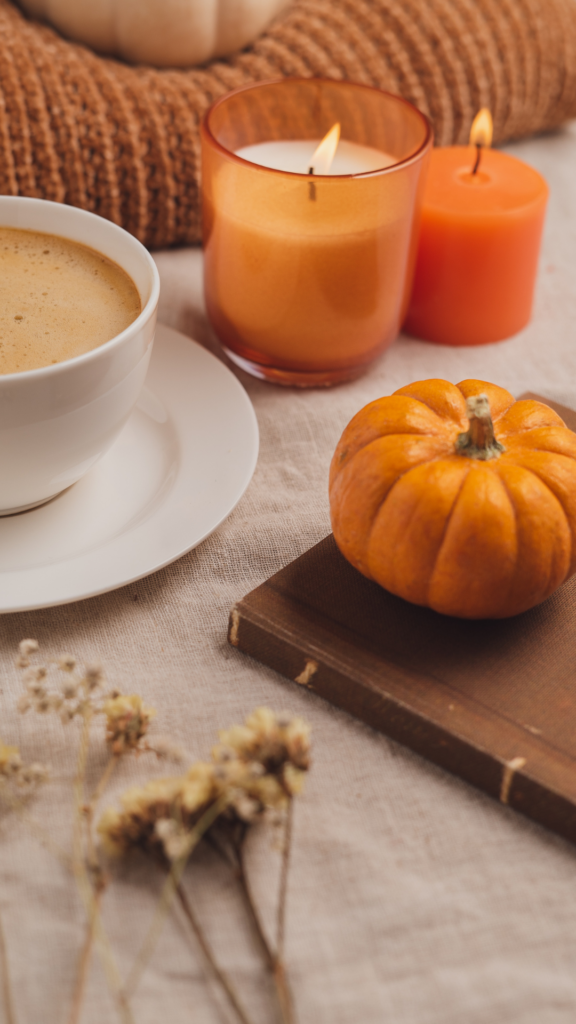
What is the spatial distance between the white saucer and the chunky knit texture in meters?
0.26

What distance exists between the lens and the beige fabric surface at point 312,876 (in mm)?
490

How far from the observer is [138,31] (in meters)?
1.11

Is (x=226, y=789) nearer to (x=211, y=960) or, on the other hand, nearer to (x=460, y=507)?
(x=211, y=960)

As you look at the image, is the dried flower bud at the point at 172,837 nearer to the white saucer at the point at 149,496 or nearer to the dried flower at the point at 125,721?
the dried flower at the point at 125,721

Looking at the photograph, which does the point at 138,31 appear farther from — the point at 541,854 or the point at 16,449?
the point at 541,854

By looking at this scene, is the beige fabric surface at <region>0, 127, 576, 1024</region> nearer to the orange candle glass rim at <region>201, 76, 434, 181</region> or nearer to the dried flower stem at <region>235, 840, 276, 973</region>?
the dried flower stem at <region>235, 840, 276, 973</region>

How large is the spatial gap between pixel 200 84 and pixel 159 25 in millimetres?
81

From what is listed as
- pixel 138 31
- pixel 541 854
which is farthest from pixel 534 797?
pixel 138 31

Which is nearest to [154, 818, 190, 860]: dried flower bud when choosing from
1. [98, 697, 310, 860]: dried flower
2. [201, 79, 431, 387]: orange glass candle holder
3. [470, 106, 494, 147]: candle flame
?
[98, 697, 310, 860]: dried flower

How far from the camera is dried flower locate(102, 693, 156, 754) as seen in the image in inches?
22.7

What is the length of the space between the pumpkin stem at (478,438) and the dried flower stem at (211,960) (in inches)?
13.1

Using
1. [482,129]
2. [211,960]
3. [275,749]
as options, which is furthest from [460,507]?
[482,129]

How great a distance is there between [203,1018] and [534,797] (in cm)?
23

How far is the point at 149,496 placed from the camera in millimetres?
769
